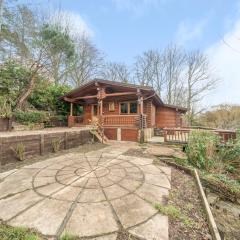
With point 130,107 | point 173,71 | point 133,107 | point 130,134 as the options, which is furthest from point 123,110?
point 173,71

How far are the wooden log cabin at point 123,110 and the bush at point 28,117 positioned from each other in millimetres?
2205

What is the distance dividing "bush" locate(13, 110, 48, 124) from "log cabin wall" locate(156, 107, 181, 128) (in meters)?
9.12

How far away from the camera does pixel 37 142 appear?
6879mm

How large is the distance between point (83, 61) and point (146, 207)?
2235 centimetres

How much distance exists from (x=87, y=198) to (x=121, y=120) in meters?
8.21

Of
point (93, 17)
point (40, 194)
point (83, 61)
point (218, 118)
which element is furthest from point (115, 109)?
point (218, 118)

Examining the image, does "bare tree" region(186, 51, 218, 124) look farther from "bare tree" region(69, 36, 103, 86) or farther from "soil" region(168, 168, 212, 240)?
"soil" region(168, 168, 212, 240)

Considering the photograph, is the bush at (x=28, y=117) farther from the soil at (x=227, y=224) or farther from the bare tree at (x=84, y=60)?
the soil at (x=227, y=224)

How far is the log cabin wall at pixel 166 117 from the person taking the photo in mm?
15351

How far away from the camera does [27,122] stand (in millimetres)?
11859

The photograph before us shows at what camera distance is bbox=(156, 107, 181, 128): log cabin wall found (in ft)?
50.4

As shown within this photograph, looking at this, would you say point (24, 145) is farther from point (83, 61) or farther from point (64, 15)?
point (83, 61)

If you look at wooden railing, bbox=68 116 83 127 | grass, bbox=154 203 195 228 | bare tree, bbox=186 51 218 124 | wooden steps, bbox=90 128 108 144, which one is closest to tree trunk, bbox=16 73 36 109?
wooden railing, bbox=68 116 83 127

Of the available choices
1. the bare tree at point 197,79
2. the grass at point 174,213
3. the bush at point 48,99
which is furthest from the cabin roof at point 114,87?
the bare tree at point 197,79
